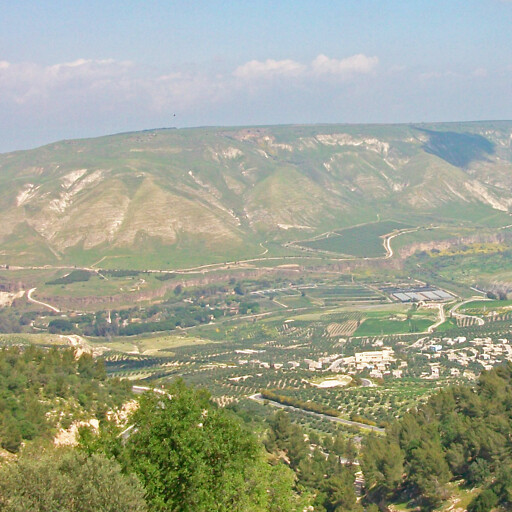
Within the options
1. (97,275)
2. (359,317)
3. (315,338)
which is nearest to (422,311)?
(359,317)

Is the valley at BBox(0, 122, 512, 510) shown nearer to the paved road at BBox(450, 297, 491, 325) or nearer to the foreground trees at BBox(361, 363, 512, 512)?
the paved road at BBox(450, 297, 491, 325)

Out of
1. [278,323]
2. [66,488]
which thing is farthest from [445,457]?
[278,323]

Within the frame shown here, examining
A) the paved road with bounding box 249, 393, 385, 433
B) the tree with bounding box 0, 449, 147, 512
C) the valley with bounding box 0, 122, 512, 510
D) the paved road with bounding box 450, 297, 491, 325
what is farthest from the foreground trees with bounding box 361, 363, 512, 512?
the paved road with bounding box 450, 297, 491, 325

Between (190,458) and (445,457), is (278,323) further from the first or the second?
(190,458)

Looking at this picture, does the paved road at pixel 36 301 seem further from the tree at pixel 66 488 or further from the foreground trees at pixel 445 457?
the tree at pixel 66 488

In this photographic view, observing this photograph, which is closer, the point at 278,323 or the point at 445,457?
the point at 445,457

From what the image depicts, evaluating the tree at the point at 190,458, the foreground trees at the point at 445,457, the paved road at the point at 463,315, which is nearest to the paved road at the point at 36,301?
the paved road at the point at 463,315

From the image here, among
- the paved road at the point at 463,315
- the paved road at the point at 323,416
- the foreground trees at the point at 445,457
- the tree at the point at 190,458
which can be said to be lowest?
the paved road at the point at 463,315

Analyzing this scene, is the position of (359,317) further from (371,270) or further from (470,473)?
(470,473)
